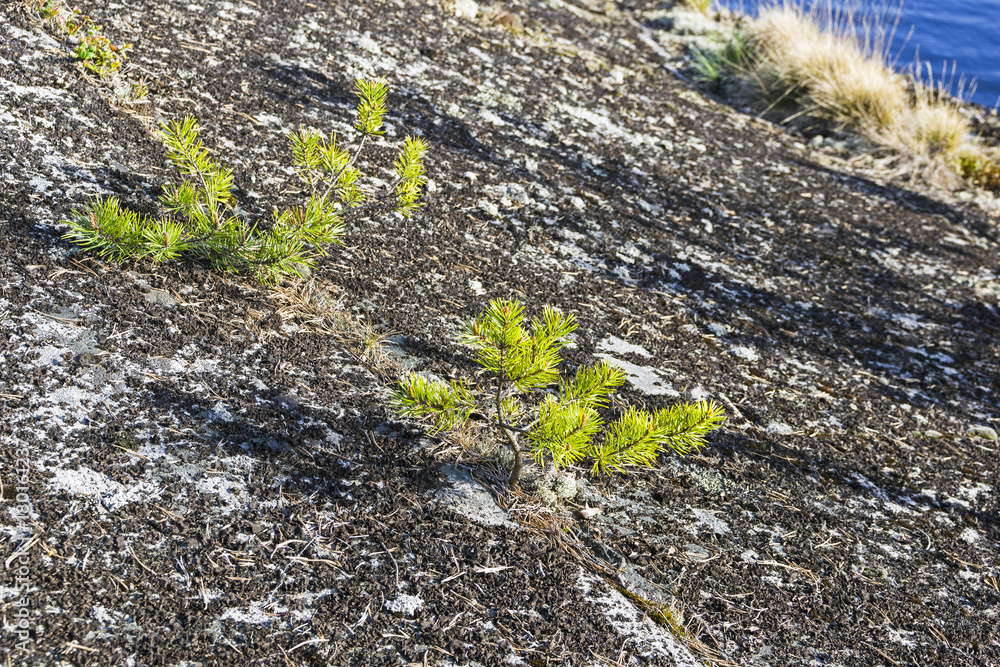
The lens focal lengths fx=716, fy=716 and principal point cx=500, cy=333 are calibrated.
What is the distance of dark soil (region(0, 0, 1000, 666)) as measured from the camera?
5.64 feet

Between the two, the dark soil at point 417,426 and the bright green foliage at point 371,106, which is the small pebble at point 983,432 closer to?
the dark soil at point 417,426

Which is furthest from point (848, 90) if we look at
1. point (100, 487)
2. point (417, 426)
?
point (100, 487)

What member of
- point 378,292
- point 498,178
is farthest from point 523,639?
point 498,178

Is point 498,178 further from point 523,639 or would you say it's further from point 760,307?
point 523,639

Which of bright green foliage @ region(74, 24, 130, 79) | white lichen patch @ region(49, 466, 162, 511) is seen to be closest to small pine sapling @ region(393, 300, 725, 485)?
white lichen patch @ region(49, 466, 162, 511)

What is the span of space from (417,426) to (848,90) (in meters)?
5.99

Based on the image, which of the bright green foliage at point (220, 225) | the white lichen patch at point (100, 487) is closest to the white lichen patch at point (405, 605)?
the white lichen patch at point (100, 487)

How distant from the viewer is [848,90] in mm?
6504

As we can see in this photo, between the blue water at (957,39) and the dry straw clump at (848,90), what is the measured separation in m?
5.82

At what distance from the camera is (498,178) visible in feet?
13.2

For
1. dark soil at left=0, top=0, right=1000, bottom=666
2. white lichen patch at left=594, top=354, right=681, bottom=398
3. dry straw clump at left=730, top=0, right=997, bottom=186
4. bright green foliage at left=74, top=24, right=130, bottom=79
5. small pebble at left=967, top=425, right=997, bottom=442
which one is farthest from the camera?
dry straw clump at left=730, top=0, right=997, bottom=186

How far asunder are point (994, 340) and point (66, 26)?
5118 mm

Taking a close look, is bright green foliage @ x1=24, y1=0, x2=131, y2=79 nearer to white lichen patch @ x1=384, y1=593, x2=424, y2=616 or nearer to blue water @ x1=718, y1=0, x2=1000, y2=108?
white lichen patch @ x1=384, y1=593, x2=424, y2=616

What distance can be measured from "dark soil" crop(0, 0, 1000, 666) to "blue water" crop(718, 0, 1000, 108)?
33.9ft
